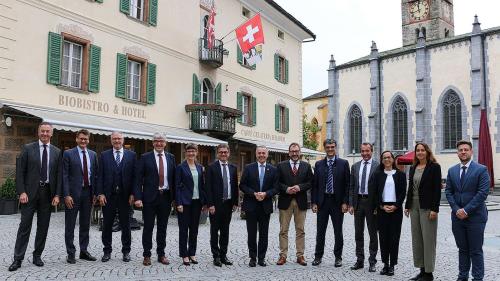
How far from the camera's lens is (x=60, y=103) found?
528 inches

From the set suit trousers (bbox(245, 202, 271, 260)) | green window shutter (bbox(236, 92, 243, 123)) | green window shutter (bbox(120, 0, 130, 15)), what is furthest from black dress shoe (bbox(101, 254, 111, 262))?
green window shutter (bbox(236, 92, 243, 123))

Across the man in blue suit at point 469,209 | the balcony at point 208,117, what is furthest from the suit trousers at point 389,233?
the balcony at point 208,117

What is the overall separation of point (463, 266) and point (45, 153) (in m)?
5.61

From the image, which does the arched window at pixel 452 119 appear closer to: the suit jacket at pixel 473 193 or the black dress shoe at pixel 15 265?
the suit jacket at pixel 473 193

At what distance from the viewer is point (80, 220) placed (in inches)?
269

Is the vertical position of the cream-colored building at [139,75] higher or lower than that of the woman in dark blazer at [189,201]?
higher

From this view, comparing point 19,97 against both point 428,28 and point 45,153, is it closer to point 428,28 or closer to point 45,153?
point 45,153

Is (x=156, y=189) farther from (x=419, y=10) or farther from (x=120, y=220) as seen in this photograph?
(x=419, y=10)

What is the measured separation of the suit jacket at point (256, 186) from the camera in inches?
273

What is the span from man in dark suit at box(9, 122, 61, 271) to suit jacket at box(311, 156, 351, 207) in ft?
12.1

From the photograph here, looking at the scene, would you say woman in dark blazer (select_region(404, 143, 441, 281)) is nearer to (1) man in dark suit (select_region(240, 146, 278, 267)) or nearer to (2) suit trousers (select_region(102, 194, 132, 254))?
(1) man in dark suit (select_region(240, 146, 278, 267))

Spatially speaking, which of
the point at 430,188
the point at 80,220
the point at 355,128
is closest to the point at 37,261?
the point at 80,220

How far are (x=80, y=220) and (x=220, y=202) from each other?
2.04 m

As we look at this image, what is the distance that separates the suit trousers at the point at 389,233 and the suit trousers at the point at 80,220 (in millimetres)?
4191
